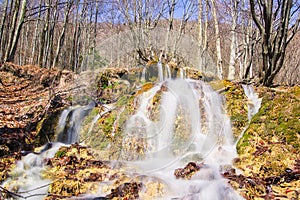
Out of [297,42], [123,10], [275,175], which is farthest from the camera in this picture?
[297,42]

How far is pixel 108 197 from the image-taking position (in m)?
4.08

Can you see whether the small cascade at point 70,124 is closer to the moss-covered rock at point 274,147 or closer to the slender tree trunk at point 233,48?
the moss-covered rock at point 274,147

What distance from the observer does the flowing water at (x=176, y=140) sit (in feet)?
14.3

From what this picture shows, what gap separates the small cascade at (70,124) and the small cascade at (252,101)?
14.2 feet

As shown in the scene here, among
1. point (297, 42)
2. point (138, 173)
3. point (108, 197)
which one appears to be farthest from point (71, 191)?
point (297, 42)

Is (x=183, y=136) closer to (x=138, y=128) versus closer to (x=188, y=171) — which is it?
(x=138, y=128)

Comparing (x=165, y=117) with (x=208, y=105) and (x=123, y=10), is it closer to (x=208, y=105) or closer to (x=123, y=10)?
(x=208, y=105)

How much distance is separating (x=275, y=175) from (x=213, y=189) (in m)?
1.16

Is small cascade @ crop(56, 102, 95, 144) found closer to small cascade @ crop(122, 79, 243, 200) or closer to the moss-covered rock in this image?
small cascade @ crop(122, 79, 243, 200)

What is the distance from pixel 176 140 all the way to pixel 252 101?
2.30 metres

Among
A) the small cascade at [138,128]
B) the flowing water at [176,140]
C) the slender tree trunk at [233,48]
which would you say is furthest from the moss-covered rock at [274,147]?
the slender tree trunk at [233,48]

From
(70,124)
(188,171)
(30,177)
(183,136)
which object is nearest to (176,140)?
(183,136)

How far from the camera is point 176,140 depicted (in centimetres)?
605

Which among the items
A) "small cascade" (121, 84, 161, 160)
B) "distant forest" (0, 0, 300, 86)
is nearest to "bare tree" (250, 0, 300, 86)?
"distant forest" (0, 0, 300, 86)
